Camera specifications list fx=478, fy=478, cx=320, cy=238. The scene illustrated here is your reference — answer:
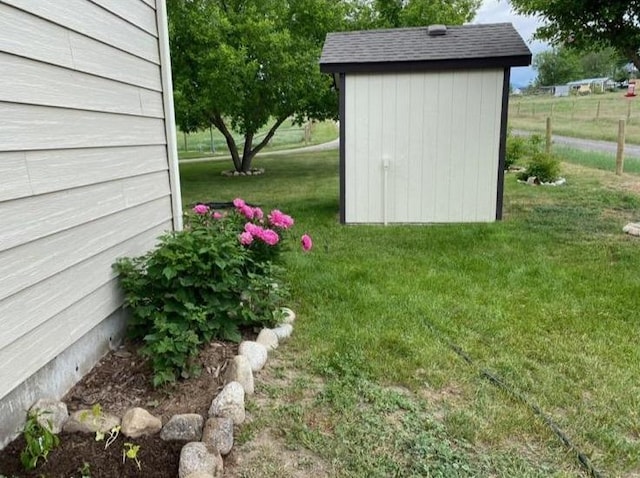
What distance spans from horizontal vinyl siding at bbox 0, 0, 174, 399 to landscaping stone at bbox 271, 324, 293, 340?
0.84 m

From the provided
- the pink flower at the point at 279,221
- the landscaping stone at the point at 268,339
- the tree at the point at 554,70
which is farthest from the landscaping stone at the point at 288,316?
the tree at the point at 554,70

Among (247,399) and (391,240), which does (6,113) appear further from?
(391,240)

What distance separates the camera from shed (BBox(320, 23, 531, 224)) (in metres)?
5.16

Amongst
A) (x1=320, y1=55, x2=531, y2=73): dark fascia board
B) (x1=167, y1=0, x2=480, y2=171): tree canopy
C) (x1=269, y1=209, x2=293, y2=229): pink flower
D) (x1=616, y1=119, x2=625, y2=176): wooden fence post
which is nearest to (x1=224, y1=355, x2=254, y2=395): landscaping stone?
(x1=269, y1=209, x2=293, y2=229): pink flower

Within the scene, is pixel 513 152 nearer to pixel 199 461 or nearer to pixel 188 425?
pixel 188 425

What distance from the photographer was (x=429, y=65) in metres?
5.14

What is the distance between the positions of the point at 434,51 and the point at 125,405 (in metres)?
4.68

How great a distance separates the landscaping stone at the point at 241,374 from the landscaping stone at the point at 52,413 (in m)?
0.63

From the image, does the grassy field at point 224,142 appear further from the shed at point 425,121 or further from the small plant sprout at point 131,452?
the small plant sprout at point 131,452

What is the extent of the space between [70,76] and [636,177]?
911 cm

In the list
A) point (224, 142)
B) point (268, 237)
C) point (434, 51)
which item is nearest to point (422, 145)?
point (434, 51)

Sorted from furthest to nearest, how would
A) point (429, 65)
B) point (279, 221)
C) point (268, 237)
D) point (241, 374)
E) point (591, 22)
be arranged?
point (429, 65)
point (591, 22)
point (279, 221)
point (268, 237)
point (241, 374)

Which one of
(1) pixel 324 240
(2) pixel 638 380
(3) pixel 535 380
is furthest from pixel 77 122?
(1) pixel 324 240

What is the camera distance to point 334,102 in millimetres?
10586
